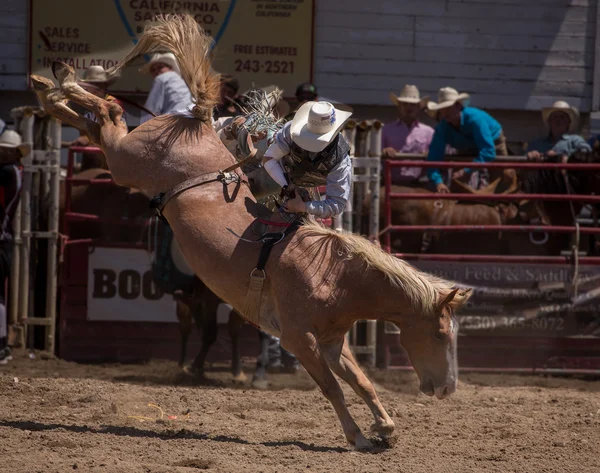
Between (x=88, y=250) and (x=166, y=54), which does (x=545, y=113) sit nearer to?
(x=166, y=54)

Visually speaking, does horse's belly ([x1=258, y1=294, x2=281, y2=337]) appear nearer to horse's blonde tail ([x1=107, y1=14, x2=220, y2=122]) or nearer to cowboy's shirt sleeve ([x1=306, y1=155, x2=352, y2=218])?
cowboy's shirt sleeve ([x1=306, y1=155, x2=352, y2=218])

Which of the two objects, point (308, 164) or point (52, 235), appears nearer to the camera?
point (308, 164)

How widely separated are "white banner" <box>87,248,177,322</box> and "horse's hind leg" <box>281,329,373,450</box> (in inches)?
123

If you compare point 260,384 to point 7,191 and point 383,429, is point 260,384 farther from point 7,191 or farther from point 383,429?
point 7,191

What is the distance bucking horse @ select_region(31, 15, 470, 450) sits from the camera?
15.8 ft

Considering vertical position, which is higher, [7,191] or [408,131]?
[408,131]

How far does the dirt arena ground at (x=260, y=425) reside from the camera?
4.36m

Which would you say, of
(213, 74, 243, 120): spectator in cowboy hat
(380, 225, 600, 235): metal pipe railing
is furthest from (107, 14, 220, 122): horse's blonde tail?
(380, 225, 600, 235): metal pipe railing

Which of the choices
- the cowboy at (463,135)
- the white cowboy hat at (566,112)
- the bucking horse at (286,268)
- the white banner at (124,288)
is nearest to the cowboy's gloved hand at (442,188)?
the cowboy at (463,135)

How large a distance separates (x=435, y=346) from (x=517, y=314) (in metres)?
3.10

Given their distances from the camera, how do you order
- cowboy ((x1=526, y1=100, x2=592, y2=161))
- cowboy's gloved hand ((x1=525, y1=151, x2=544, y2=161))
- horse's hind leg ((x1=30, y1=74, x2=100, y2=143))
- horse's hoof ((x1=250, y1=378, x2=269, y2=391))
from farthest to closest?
cowboy ((x1=526, y1=100, x2=592, y2=161)) → cowboy's gloved hand ((x1=525, y1=151, x2=544, y2=161)) → horse's hoof ((x1=250, y1=378, x2=269, y2=391)) → horse's hind leg ((x1=30, y1=74, x2=100, y2=143))

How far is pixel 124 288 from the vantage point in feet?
25.2

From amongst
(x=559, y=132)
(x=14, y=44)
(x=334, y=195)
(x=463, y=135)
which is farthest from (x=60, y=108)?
(x=559, y=132)

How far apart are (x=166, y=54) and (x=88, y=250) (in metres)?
1.82
